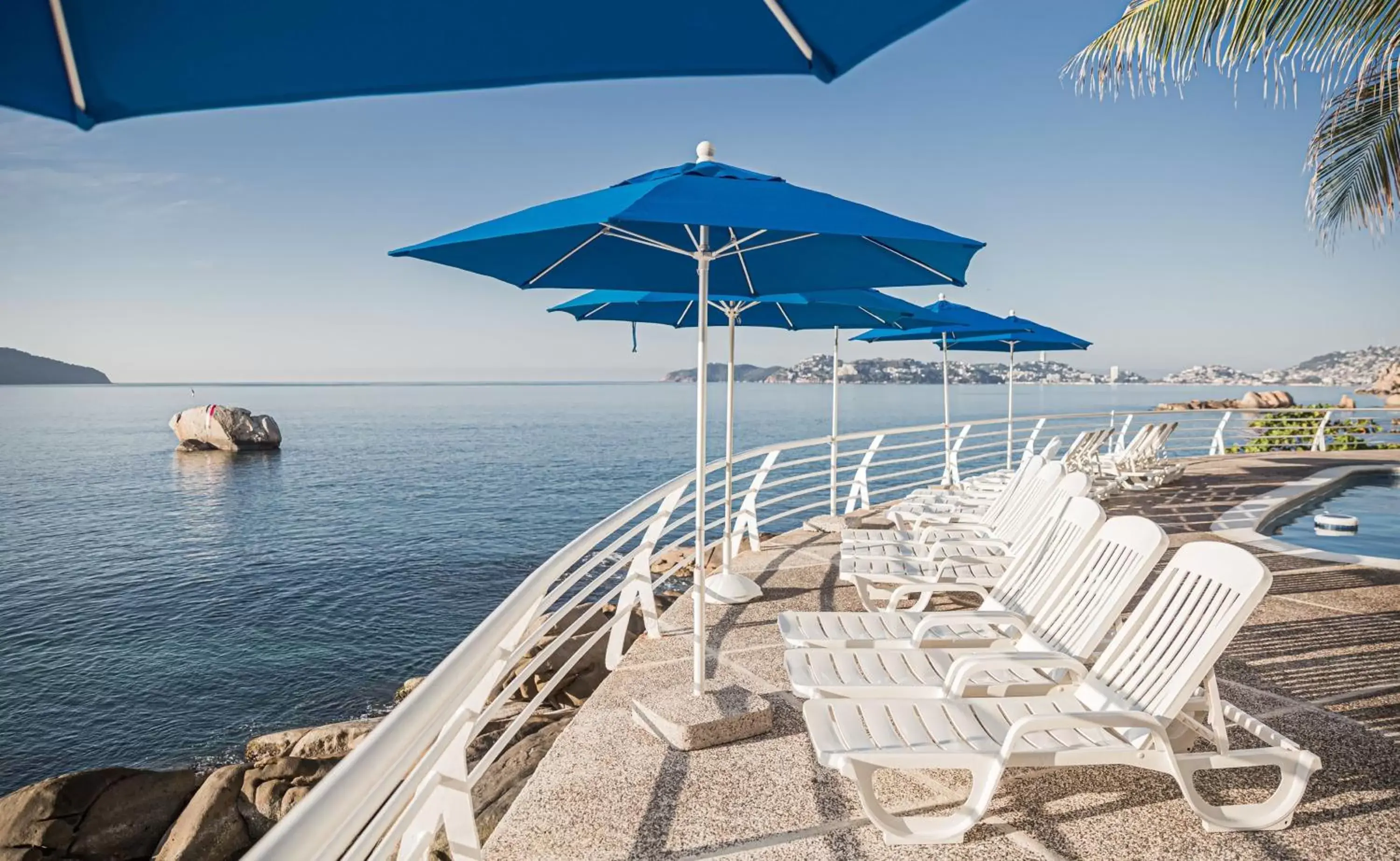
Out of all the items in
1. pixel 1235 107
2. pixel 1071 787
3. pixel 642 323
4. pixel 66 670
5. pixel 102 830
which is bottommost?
pixel 66 670

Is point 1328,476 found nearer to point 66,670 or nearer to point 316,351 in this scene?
point 66,670

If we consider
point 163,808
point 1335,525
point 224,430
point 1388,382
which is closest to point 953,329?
point 1335,525

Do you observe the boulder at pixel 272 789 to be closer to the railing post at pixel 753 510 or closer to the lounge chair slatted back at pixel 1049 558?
the railing post at pixel 753 510

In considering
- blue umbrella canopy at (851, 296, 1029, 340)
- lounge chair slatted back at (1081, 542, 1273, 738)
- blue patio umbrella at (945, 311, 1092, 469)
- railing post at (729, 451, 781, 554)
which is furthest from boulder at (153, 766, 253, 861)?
blue patio umbrella at (945, 311, 1092, 469)

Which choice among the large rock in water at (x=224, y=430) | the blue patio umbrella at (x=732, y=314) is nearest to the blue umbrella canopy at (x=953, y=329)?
the blue patio umbrella at (x=732, y=314)

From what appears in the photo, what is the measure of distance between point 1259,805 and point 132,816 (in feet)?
28.8

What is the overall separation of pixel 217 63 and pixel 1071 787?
338 cm

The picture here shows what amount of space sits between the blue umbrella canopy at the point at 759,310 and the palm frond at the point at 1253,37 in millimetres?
2525

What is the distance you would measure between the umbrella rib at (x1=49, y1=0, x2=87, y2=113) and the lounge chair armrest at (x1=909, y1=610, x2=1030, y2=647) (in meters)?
3.33

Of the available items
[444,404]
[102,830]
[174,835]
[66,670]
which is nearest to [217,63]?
[174,835]

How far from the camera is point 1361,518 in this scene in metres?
8.80

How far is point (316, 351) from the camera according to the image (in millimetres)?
61625

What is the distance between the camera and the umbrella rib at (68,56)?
4.12 ft

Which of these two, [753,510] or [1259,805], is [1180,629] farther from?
[753,510]
